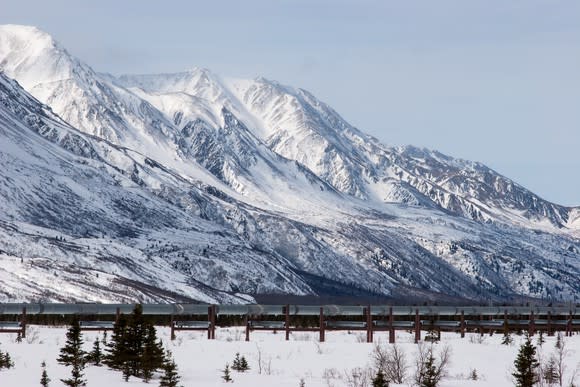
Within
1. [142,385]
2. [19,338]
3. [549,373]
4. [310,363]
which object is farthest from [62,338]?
[549,373]

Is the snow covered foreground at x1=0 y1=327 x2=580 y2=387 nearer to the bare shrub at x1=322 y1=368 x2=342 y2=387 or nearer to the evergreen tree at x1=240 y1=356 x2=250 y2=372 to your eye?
the bare shrub at x1=322 y1=368 x2=342 y2=387

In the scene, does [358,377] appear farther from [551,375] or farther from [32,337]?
[32,337]

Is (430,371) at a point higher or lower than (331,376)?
higher

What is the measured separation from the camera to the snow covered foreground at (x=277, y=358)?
4462 centimetres

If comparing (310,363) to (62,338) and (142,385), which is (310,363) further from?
(62,338)

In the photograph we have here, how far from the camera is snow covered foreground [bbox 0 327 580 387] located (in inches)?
1757

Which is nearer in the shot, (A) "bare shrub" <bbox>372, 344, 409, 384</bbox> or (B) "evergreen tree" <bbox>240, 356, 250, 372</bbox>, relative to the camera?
(A) "bare shrub" <bbox>372, 344, 409, 384</bbox>

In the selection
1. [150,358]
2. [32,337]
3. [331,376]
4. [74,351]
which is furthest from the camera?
[32,337]

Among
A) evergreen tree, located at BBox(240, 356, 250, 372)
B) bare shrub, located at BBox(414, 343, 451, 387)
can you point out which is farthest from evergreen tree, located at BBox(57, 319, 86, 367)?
bare shrub, located at BBox(414, 343, 451, 387)

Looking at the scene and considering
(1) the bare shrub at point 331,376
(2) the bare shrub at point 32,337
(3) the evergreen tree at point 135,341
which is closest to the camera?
(3) the evergreen tree at point 135,341

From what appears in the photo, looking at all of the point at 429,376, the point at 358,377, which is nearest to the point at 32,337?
the point at 358,377

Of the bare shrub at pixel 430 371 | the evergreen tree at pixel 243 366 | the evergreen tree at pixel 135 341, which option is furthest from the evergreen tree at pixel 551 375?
the evergreen tree at pixel 135 341

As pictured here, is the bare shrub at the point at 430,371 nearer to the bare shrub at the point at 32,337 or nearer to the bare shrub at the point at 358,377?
the bare shrub at the point at 358,377

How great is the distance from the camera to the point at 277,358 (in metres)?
54.4
